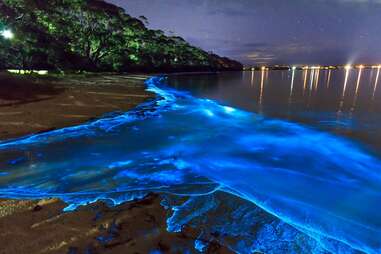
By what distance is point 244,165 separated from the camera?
341 inches

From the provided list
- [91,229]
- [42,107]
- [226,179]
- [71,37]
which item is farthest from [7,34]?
[91,229]

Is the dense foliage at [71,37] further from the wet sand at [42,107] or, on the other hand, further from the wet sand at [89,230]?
the wet sand at [89,230]

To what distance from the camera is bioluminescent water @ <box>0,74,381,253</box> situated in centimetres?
475

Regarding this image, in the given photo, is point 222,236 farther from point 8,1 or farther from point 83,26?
point 83,26

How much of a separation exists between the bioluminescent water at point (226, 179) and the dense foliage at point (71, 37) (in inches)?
690

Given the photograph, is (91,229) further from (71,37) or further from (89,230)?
(71,37)

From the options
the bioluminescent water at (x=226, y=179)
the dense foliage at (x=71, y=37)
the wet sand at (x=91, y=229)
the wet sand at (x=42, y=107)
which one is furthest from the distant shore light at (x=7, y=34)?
the wet sand at (x=91, y=229)

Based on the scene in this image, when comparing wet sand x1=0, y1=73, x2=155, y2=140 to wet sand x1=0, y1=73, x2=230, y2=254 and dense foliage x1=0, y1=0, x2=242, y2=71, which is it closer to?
wet sand x1=0, y1=73, x2=230, y2=254

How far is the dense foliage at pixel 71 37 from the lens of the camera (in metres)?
23.6

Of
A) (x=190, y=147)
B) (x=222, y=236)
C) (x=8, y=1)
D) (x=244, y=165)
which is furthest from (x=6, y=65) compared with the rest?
(x=222, y=236)

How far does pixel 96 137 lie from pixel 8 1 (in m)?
18.7

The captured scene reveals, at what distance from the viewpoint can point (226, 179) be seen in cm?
724

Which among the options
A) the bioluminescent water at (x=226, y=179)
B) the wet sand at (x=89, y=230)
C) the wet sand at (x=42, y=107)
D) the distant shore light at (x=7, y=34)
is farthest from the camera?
the distant shore light at (x=7, y=34)

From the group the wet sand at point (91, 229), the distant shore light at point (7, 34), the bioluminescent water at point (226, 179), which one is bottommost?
the bioluminescent water at point (226, 179)
